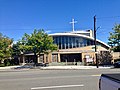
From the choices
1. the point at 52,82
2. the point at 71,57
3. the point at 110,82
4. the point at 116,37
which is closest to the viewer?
the point at 110,82

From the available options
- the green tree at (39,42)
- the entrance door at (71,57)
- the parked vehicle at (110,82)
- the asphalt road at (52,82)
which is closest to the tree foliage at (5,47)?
the green tree at (39,42)

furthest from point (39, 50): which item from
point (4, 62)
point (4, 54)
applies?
point (4, 62)

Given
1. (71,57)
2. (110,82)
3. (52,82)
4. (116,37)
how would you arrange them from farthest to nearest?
(71,57) < (116,37) < (52,82) < (110,82)

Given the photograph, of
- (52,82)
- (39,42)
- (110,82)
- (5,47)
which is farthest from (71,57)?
(110,82)

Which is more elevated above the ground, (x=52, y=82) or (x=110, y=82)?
(x=110, y=82)

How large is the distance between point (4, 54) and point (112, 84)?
160ft

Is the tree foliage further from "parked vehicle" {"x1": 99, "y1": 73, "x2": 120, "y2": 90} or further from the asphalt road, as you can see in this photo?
"parked vehicle" {"x1": 99, "y1": 73, "x2": 120, "y2": 90}

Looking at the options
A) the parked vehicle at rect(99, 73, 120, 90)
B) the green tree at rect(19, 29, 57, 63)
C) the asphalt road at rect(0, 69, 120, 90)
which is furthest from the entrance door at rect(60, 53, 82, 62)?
the parked vehicle at rect(99, 73, 120, 90)

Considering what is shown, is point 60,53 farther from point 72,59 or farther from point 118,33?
point 118,33

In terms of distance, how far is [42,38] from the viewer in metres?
49.2

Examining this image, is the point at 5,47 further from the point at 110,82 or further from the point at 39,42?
the point at 110,82

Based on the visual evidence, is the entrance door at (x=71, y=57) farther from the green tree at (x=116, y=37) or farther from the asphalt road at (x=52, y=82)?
the asphalt road at (x=52, y=82)

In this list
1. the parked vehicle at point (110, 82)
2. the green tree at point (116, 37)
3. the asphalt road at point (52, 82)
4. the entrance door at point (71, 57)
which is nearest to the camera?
the parked vehicle at point (110, 82)

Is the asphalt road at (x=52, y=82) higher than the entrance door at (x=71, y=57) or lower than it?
lower
